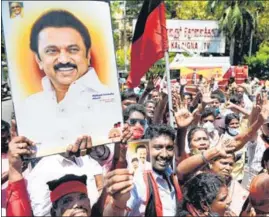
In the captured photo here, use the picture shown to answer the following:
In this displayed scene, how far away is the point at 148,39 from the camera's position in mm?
2951

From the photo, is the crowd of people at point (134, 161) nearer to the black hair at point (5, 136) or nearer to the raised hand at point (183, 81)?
the black hair at point (5, 136)

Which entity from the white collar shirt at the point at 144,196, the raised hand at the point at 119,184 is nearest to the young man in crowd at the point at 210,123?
the white collar shirt at the point at 144,196

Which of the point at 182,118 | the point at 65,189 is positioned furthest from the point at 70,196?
the point at 182,118

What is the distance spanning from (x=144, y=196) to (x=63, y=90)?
2.38 ft

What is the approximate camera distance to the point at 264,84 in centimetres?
372

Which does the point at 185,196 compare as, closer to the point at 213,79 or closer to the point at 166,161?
the point at 166,161

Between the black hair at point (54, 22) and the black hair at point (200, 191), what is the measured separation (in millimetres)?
918

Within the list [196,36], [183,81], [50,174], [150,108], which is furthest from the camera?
[183,81]

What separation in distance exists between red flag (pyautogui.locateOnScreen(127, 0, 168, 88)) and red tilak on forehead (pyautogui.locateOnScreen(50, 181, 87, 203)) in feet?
2.25

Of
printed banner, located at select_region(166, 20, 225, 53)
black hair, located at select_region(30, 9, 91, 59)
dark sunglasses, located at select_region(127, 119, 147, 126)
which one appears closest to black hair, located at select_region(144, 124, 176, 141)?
dark sunglasses, located at select_region(127, 119, 147, 126)

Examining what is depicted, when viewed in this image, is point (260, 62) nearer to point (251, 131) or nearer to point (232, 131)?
point (232, 131)

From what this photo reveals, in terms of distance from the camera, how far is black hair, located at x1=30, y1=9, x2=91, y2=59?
2074 millimetres

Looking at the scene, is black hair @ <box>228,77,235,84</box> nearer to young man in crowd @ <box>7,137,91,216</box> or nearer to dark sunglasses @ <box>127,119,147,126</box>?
dark sunglasses @ <box>127,119,147,126</box>

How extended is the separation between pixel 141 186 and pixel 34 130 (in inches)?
27.5
